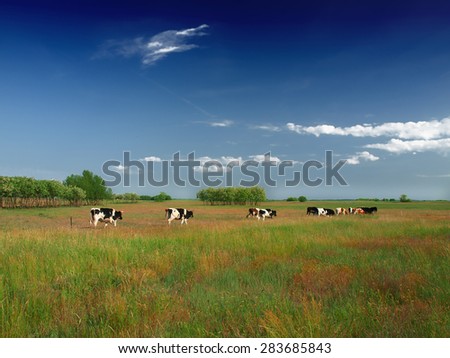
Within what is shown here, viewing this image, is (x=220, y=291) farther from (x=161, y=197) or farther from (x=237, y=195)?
(x=161, y=197)

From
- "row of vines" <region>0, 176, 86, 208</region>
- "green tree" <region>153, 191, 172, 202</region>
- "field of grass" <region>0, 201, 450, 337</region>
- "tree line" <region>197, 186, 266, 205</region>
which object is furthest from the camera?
"green tree" <region>153, 191, 172, 202</region>

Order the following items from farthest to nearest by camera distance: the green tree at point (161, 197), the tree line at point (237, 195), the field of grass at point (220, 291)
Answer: the green tree at point (161, 197)
the tree line at point (237, 195)
the field of grass at point (220, 291)

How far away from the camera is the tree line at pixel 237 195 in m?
114

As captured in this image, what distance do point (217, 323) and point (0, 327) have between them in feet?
10.0

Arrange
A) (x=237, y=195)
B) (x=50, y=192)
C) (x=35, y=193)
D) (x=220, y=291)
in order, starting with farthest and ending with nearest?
(x=237, y=195) < (x=50, y=192) < (x=35, y=193) < (x=220, y=291)

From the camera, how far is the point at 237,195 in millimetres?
115500

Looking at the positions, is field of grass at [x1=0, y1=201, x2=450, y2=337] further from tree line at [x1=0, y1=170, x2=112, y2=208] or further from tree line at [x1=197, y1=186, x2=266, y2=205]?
tree line at [x1=197, y1=186, x2=266, y2=205]

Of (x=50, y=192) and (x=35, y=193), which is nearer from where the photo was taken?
(x=35, y=193)

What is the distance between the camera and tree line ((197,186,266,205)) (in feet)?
374

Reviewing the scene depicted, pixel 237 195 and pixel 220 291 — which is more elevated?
pixel 220 291

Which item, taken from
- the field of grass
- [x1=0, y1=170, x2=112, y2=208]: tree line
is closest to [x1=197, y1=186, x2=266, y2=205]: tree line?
[x1=0, y1=170, x2=112, y2=208]: tree line

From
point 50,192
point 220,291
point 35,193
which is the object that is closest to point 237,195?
point 50,192

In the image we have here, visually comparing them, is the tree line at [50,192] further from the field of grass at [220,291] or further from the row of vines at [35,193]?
the field of grass at [220,291]

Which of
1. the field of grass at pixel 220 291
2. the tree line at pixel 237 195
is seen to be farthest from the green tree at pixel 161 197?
the field of grass at pixel 220 291
